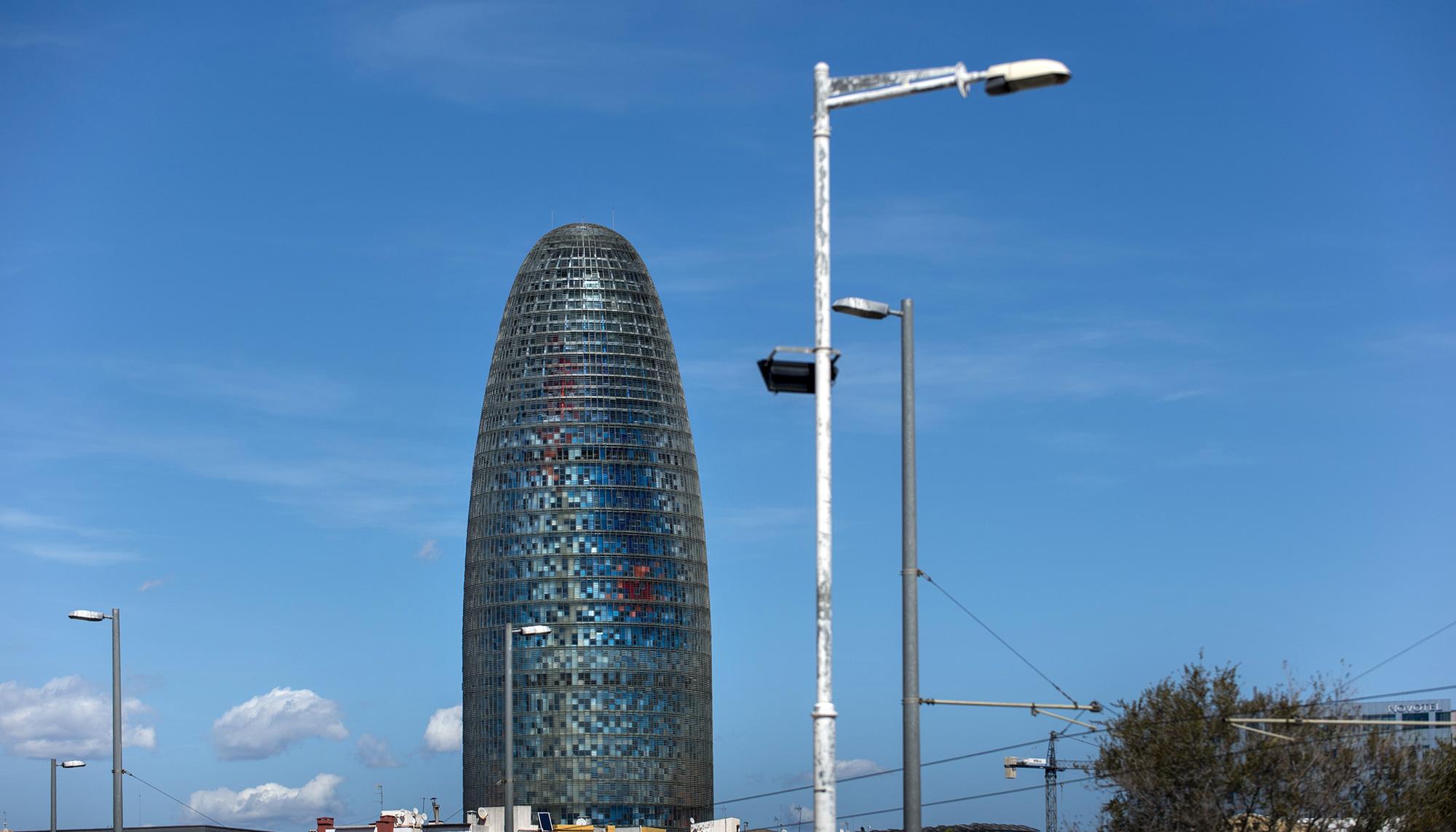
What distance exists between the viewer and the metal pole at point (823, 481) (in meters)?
20.1

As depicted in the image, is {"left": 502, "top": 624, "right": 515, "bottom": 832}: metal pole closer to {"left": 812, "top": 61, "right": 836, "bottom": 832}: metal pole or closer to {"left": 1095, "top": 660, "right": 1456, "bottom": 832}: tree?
{"left": 1095, "top": 660, "right": 1456, "bottom": 832}: tree

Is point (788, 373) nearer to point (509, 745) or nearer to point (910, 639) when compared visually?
point (910, 639)

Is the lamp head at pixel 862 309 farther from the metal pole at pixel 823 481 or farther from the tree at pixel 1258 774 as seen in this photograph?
the tree at pixel 1258 774

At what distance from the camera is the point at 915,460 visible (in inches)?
1027

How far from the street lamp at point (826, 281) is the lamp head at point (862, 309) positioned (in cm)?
387

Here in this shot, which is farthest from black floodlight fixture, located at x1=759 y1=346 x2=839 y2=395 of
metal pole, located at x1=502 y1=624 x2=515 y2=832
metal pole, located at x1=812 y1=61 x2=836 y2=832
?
metal pole, located at x1=502 y1=624 x2=515 y2=832

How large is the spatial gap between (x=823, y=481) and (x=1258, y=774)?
4021cm

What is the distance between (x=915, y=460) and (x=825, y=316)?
Answer: 233 inches

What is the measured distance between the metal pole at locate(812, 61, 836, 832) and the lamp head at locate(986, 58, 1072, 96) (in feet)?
6.02

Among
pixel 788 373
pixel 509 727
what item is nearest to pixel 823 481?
pixel 788 373

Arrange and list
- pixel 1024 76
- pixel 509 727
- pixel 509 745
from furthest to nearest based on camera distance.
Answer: pixel 509 745
pixel 509 727
pixel 1024 76

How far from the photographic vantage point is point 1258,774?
56656 mm

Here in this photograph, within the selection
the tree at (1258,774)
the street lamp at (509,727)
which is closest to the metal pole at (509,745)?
the street lamp at (509,727)

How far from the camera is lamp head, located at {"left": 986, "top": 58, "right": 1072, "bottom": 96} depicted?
1983 cm
